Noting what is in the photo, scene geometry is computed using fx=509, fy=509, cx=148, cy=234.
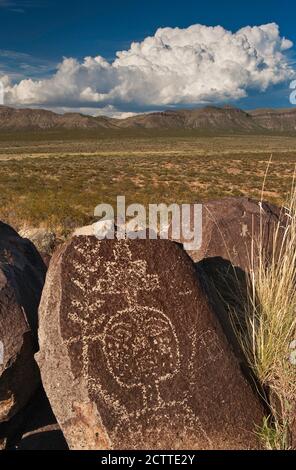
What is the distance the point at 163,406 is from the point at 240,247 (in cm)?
221

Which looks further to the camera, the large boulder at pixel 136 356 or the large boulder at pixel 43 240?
the large boulder at pixel 43 240

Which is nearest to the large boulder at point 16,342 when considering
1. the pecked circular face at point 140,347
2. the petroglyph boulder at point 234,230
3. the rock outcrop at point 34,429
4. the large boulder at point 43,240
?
the rock outcrop at point 34,429

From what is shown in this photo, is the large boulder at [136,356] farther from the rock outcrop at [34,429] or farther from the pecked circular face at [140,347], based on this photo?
the rock outcrop at [34,429]

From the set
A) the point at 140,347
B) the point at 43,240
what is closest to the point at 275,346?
the point at 140,347

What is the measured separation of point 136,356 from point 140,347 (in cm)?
6

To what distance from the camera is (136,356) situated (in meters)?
3.18

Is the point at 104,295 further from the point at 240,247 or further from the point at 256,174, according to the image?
the point at 256,174

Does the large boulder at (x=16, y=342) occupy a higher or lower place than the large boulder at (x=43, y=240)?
higher

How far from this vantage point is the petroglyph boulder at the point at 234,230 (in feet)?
16.1

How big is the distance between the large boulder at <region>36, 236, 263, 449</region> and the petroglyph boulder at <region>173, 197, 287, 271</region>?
1.42 metres

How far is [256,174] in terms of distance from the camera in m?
43.3

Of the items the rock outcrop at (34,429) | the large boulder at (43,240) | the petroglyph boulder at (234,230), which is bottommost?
the rock outcrop at (34,429)

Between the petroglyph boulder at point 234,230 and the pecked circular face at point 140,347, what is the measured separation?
1577mm

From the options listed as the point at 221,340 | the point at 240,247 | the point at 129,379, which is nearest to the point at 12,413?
the point at 129,379
